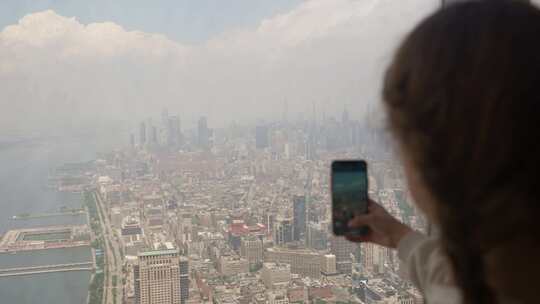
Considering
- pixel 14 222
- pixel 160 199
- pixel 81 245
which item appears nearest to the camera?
pixel 14 222

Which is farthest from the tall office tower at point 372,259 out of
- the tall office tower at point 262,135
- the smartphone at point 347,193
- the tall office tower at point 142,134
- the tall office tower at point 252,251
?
the tall office tower at point 142,134

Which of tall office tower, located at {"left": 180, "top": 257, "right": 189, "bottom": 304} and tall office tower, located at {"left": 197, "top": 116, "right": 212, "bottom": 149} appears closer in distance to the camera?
tall office tower, located at {"left": 180, "top": 257, "right": 189, "bottom": 304}

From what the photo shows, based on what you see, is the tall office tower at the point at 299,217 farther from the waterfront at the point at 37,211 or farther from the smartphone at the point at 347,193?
the smartphone at the point at 347,193

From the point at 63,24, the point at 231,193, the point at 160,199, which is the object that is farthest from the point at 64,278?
the point at 63,24

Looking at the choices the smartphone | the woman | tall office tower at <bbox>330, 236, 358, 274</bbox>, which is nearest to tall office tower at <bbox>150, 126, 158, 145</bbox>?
tall office tower at <bbox>330, 236, 358, 274</bbox>

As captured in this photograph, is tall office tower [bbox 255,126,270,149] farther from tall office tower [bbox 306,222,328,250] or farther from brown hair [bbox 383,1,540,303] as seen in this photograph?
brown hair [bbox 383,1,540,303]

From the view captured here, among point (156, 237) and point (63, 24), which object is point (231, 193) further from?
point (63, 24)

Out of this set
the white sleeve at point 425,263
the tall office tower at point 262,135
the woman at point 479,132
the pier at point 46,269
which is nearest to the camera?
the woman at point 479,132
